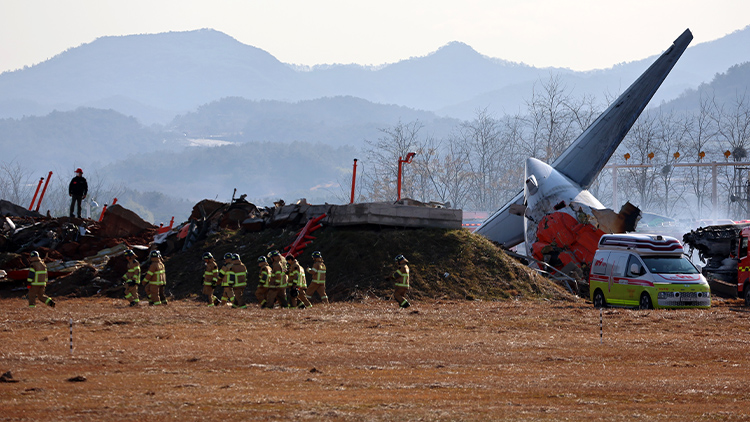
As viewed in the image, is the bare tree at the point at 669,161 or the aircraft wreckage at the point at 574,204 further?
the bare tree at the point at 669,161

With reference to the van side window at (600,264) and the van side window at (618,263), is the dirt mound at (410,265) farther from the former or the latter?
the van side window at (618,263)

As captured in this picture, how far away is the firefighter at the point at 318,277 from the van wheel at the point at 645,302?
28.8 ft

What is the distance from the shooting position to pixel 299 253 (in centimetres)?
2808

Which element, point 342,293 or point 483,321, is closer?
point 483,321

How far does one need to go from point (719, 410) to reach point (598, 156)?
99.7ft

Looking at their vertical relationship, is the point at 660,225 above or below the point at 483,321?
above

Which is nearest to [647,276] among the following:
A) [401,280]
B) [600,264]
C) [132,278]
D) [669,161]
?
[600,264]

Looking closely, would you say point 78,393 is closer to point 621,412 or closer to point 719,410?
point 621,412

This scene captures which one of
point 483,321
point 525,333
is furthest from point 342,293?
point 525,333

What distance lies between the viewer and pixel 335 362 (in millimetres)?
13969

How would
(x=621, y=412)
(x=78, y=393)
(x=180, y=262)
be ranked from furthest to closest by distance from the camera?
(x=180, y=262), (x=78, y=393), (x=621, y=412)

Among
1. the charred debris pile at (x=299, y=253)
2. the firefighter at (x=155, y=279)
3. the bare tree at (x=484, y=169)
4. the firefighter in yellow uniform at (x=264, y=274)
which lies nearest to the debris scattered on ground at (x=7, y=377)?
the firefighter in yellow uniform at (x=264, y=274)

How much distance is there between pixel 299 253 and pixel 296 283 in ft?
17.3

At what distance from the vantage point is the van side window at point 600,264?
81.8 feet
